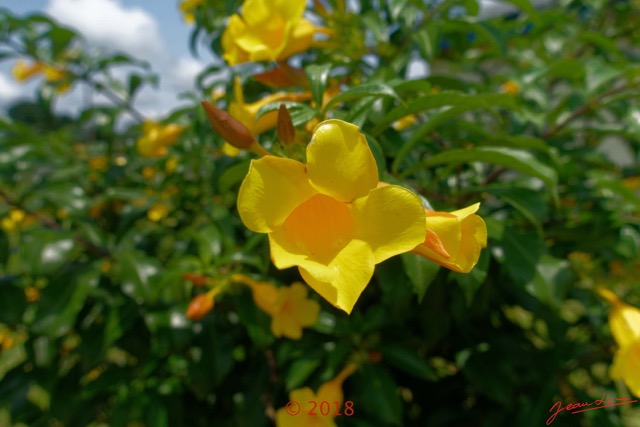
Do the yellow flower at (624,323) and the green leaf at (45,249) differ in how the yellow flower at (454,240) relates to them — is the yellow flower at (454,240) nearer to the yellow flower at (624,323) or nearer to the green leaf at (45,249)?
the yellow flower at (624,323)

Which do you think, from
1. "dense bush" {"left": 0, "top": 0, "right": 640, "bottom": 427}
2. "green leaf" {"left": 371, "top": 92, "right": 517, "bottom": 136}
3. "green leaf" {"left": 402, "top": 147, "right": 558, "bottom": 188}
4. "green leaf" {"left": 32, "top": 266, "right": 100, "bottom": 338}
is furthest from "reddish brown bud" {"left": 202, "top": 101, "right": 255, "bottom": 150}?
"green leaf" {"left": 32, "top": 266, "right": 100, "bottom": 338}

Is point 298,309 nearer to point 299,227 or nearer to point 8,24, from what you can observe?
point 299,227

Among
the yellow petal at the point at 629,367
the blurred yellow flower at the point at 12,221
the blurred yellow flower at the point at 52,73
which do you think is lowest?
the blurred yellow flower at the point at 12,221

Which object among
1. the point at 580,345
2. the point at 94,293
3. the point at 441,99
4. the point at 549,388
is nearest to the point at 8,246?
the point at 94,293

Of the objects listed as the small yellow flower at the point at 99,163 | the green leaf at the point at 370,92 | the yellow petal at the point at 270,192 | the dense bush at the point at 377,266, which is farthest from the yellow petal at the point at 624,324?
the small yellow flower at the point at 99,163

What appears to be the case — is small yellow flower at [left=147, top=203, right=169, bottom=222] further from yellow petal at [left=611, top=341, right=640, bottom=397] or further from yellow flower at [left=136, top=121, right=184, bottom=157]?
yellow petal at [left=611, top=341, right=640, bottom=397]

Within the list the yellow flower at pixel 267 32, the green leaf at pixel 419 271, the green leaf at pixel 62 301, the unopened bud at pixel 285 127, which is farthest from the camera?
the green leaf at pixel 62 301
